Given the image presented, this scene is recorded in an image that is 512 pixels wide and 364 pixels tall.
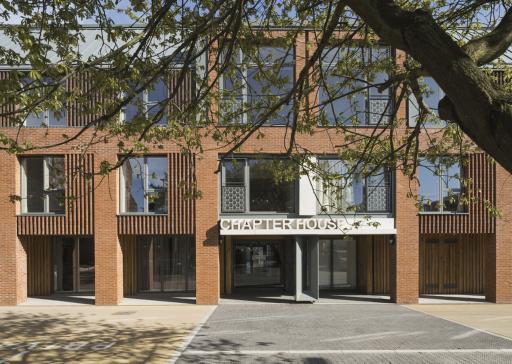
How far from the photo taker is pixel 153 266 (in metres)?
17.4

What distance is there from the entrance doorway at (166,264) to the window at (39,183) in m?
3.67

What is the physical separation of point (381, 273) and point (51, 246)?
42.5 ft

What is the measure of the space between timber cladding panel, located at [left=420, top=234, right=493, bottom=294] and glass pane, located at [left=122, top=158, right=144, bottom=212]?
1085 centimetres

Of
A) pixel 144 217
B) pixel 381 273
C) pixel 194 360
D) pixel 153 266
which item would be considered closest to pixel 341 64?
pixel 194 360

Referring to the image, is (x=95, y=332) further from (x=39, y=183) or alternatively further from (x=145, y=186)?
(x=39, y=183)

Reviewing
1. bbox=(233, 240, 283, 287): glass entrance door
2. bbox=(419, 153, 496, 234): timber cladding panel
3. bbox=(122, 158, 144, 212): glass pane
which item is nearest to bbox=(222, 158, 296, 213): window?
bbox=(122, 158, 144, 212): glass pane

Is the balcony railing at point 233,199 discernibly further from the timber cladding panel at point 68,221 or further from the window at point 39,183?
the window at point 39,183

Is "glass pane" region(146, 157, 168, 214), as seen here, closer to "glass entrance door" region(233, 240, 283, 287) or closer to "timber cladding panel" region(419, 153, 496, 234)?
"glass entrance door" region(233, 240, 283, 287)

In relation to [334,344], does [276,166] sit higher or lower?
higher

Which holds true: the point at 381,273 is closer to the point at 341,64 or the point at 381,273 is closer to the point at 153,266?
the point at 153,266

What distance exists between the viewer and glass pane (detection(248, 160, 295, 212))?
15086 millimetres

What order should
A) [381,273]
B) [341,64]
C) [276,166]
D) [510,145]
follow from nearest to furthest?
[510,145] < [341,64] < [276,166] < [381,273]

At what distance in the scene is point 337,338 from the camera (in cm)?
1029

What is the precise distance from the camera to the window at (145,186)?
15180 millimetres
